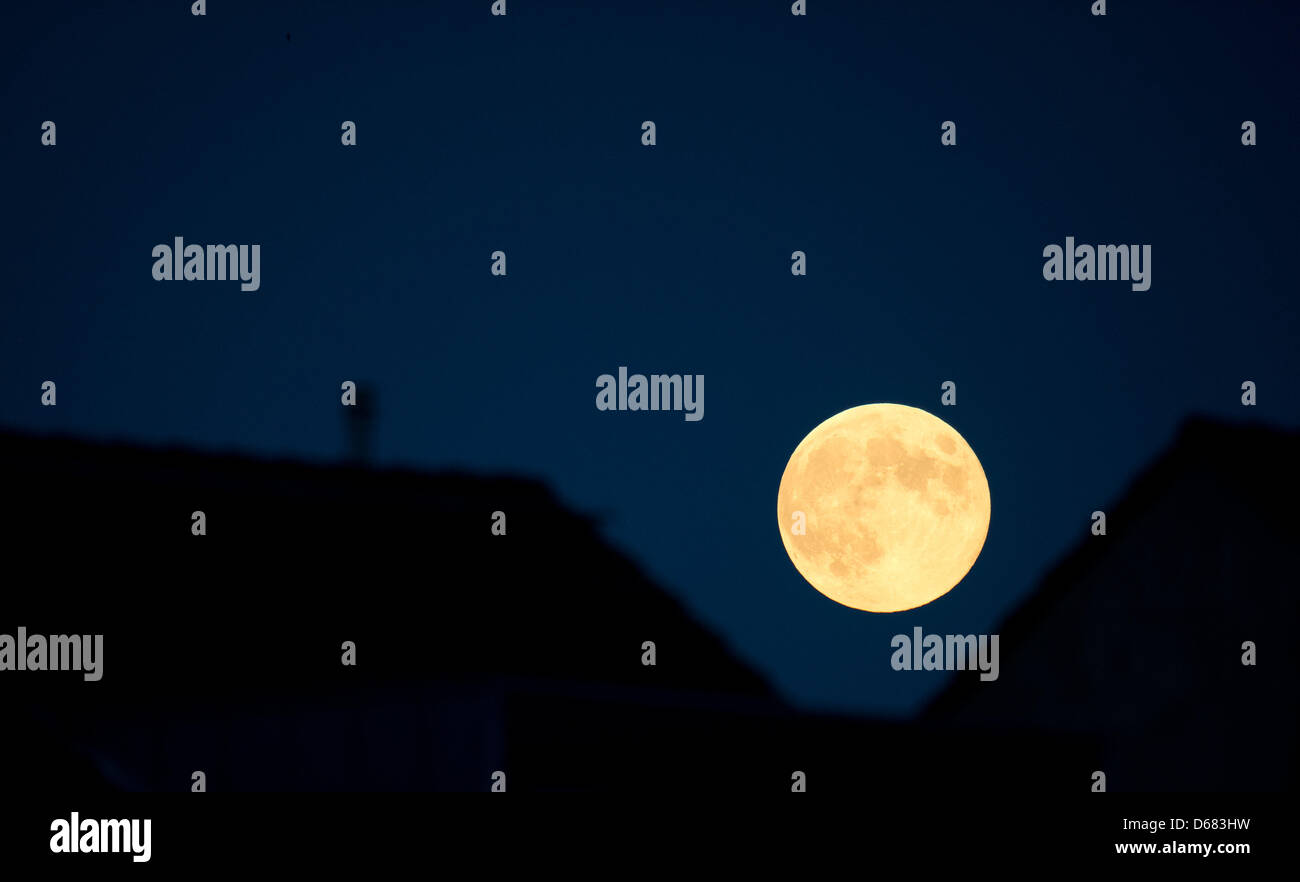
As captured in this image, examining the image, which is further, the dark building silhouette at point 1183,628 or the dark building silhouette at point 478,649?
the dark building silhouette at point 1183,628

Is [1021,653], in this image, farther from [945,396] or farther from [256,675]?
[256,675]

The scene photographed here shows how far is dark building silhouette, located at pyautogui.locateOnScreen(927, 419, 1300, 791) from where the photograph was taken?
1728cm

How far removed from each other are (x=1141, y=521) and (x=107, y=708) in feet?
45.9

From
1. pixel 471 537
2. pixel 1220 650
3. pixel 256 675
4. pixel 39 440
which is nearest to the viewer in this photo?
pixel 256 675

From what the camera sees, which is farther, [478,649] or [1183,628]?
[1183,628]

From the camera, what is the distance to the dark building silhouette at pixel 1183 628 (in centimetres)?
1728

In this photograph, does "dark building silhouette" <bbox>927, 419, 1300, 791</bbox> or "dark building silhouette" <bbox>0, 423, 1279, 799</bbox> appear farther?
"dark building silhouette" <bbox>927, 419, 1300, 791</bbox>

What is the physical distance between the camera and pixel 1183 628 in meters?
18.5

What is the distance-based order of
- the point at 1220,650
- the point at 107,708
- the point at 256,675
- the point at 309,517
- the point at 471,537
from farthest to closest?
the point at 1220,650 → the point at 471,537 → the point at 309,517 → the point at 256,675 → the point at 107,708

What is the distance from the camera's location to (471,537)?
48.8 feet

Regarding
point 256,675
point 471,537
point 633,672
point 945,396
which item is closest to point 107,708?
point 256,675

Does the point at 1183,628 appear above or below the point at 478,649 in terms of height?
above
